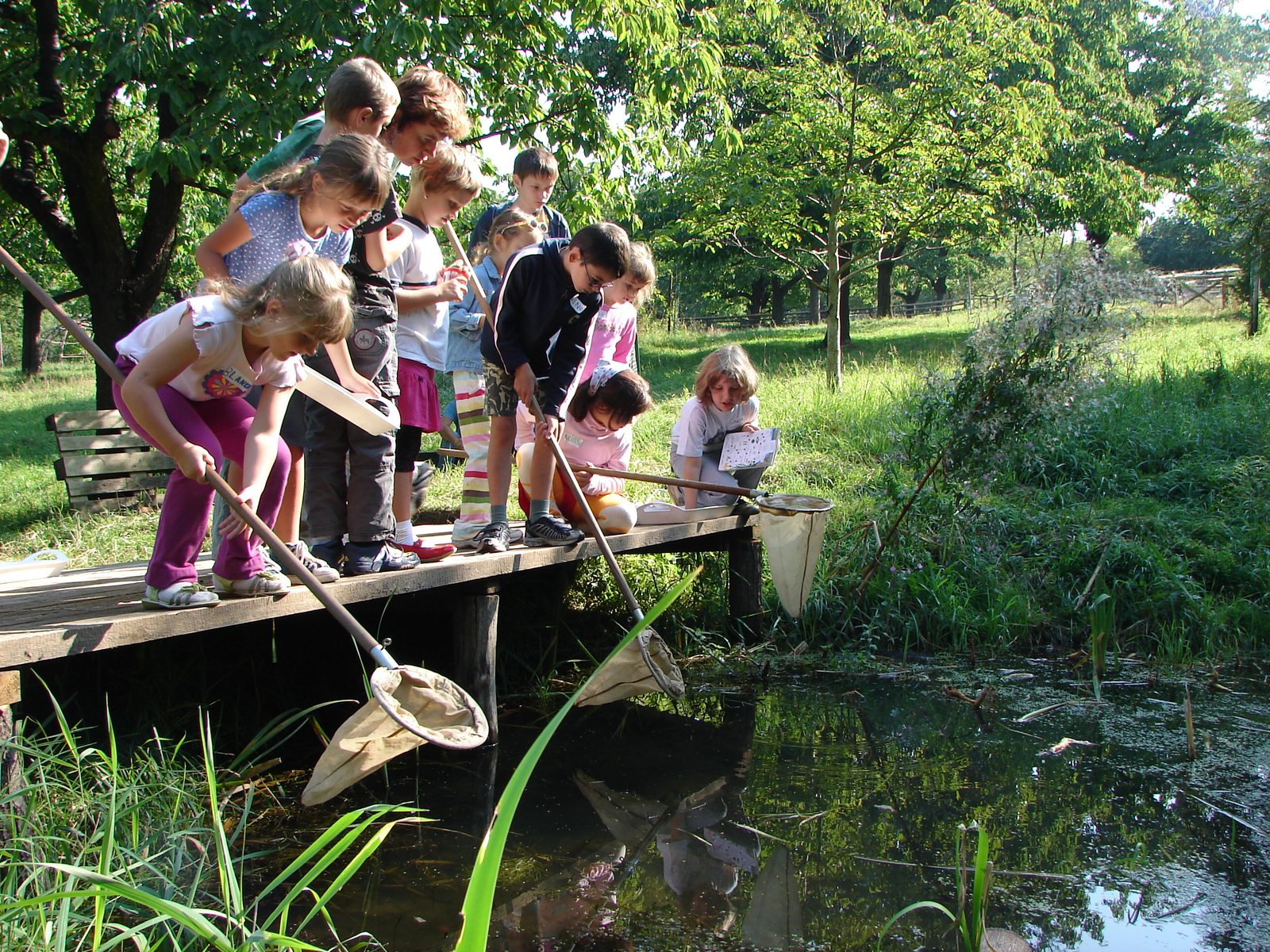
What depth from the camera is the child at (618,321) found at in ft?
15.2

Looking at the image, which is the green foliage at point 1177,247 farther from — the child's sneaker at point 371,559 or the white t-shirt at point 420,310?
the child's sneaker at point 371,559

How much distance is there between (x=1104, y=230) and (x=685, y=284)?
12.7 m

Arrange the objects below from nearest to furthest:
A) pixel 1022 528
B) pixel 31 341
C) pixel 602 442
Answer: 1. pixel 602 442
2. pixel 1022 528
3. pixel 31 341

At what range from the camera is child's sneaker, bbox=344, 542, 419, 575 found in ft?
11.2

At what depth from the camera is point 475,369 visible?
4.45 meters

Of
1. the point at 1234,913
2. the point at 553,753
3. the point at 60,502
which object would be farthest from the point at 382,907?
the point at 60,502

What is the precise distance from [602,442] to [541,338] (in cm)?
109

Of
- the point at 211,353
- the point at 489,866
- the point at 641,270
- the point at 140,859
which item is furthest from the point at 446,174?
the point at 489,866

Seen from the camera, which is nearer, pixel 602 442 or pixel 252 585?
pixel 252 585

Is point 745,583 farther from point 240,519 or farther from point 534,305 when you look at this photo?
point 240,519

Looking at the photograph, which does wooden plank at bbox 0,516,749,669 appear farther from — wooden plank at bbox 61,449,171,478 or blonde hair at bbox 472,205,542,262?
wooden plank at bbox 61,449,171,478

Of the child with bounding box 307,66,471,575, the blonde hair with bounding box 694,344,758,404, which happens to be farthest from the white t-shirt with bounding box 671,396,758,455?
the child with bounding box 307,66,471,575

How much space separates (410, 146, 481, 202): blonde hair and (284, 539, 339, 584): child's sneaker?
1.38m

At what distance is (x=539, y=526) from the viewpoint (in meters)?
4.19
